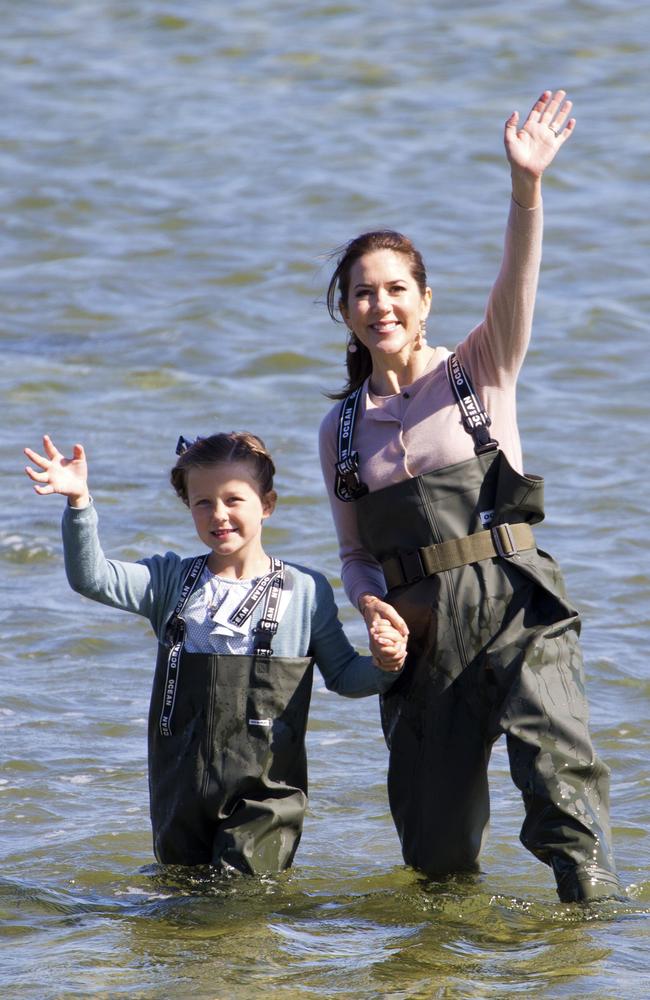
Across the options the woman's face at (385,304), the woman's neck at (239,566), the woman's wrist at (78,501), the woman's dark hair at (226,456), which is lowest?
the woman's neck at (239,566)

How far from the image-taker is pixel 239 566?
5074mm

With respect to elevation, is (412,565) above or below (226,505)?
below

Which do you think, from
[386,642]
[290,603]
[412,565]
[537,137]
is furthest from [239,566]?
[537,137]

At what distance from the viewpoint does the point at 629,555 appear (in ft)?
28.2

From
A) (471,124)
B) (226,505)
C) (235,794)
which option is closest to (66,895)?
(235,794)

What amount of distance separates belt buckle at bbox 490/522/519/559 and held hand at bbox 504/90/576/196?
38.5 inches

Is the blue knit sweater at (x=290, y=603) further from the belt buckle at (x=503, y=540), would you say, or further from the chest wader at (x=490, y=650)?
the belt buckle at (x=503, y=540)

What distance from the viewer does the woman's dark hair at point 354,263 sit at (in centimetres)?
491

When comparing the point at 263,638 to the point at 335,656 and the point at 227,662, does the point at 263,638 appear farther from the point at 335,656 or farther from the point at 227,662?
the point at 335,656

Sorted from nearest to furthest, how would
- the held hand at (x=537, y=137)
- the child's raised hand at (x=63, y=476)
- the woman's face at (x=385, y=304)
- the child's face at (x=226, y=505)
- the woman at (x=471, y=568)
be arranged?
the held hand at (x=537, y=137) → the woman at (x=471, y=568) → the child's raised hand at (x=63, y=476) → the woman's face at (x=385, y=304) → the child's face at (x=226, y=505)

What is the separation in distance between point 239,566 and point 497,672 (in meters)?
0.91

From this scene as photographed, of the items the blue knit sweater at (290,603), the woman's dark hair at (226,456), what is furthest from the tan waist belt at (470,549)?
the woman's dark hair at (226,456)

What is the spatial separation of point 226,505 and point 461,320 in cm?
778

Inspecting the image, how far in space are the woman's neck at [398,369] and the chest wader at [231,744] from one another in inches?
28.1
